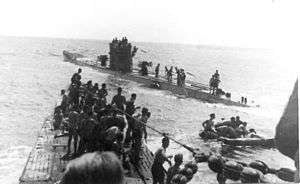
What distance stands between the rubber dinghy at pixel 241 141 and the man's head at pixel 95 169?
56.8 feet

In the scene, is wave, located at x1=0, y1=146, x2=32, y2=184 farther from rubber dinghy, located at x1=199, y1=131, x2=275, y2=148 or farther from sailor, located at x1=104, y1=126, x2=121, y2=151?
rubber dinghy, located at x1=199, y1=131, x2=275, y2=148

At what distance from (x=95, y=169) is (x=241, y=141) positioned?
1813cm

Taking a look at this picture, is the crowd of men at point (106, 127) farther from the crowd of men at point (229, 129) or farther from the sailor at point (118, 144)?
the crowd of men at point (229, 129)

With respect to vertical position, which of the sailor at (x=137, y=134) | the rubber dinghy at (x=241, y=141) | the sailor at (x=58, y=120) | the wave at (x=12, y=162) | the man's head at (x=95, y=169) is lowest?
the wave at (x=12, y=162)

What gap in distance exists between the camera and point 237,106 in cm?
3706

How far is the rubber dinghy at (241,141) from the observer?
63.2 feet

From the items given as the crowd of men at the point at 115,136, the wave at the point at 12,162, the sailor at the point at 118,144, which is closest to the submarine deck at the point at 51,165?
the crowd of men at the point at 115,136

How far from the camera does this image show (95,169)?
7.46 ft

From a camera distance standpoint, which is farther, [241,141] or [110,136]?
[241,141]

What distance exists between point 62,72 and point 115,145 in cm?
5403

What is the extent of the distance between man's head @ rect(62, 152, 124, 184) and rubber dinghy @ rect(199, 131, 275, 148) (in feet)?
56.8

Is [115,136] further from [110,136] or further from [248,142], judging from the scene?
[248,142]

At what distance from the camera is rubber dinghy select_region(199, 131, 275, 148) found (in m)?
19.3

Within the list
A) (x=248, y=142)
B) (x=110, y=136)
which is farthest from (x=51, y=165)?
(x=248, y=142)
